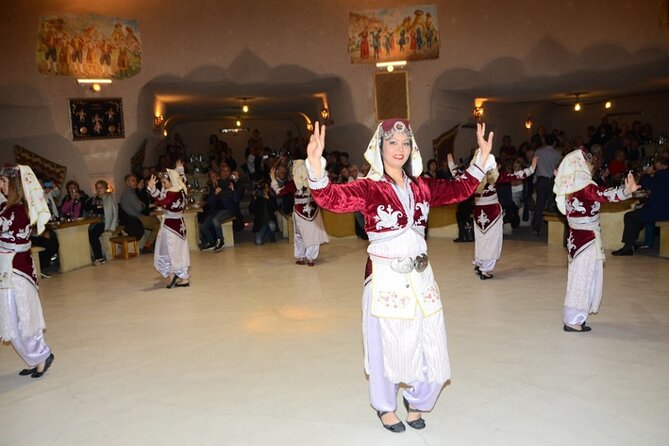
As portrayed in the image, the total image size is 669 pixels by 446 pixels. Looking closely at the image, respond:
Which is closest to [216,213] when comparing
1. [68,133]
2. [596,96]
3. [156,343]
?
[68,133]

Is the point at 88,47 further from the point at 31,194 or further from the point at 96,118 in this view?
the point at 31,194

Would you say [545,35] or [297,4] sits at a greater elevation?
[297,4]

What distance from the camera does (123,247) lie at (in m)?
11.5

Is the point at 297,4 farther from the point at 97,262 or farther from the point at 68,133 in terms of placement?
the point at 97,262

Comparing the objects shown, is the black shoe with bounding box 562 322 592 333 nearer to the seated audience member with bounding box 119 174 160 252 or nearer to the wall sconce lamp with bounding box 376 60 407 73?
the seated audience member with bounding box 119 174 160 252

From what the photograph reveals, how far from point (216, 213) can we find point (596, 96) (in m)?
13.2

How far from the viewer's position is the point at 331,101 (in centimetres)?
1609

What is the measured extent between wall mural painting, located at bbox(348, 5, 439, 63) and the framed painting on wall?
5.52 meters

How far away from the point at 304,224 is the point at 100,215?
13.8ft

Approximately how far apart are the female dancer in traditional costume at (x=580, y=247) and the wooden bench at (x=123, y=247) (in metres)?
8.33

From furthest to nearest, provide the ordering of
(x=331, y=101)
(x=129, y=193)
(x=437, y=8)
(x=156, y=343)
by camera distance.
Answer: (x=331, y=101) < (x=437, y=8) < (x=129, y=193) < (x=156, y=343)

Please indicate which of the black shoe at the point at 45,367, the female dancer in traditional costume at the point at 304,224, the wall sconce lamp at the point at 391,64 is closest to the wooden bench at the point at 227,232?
the female dancer in traditional costume at the point at 304,224

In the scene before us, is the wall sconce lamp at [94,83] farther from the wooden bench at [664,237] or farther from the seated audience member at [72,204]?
the wooden bench at [664,237]

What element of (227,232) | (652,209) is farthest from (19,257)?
(652,209)
